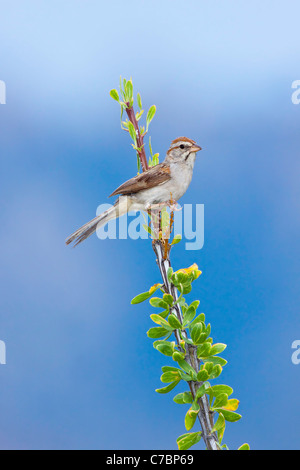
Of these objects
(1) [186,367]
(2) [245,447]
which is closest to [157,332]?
(1) [186,367]

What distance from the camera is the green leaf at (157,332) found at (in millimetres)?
1473

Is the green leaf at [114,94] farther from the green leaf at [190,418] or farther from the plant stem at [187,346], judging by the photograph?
the green leaf at [190,418]

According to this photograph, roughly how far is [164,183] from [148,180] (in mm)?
145

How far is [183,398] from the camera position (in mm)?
1398

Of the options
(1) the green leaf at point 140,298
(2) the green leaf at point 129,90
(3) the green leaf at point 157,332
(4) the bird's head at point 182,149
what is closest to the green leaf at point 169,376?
(3) the green leaf at point 157,332

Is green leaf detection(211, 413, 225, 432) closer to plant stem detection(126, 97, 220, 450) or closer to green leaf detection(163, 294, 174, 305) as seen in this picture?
plant stem detection(126, 97, 220, 450)

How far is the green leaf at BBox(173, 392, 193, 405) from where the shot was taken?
1398 mm

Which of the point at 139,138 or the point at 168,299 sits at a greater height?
the point at 139,138

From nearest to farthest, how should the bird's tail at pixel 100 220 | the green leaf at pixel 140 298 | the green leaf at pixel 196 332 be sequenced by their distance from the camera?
the green leaf at pixel 196 332 < the green leaf at pixel 140 298 < the bird's tail at pixel 100 220

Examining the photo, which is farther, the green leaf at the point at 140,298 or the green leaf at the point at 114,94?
the green leaf at the point at 114,94

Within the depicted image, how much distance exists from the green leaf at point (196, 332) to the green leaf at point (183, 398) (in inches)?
6.3

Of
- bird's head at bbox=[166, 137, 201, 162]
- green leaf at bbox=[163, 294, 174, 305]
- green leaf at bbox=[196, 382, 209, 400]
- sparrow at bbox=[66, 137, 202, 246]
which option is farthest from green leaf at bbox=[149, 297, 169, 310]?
bird's head at bbox=[166, 137, 201, 162]

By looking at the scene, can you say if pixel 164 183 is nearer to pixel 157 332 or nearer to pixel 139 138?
pixel 139 138
